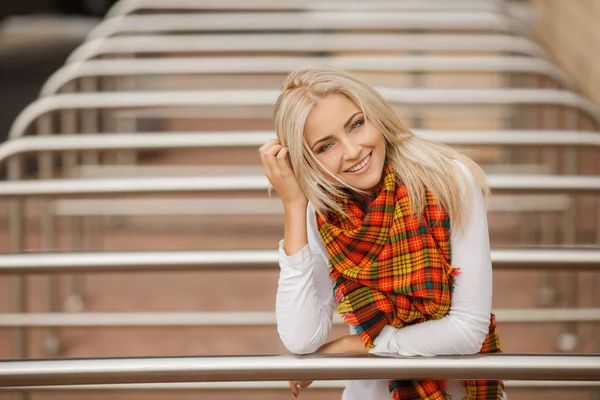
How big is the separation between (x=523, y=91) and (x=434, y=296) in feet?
4.11

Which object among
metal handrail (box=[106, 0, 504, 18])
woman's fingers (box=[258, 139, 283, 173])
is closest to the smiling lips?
woman's fingers (box=[258, 139, 283, 173])

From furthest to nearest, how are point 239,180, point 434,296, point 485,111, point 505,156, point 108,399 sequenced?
1. point 485,111
2. point 505,156
3. point 108,399
4. point 239,180
5. point 434,296

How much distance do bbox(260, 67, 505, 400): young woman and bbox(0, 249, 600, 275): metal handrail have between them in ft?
0.71

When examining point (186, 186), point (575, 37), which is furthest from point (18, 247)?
point (575, 37)

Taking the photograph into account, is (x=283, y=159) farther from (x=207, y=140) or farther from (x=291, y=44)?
(x=291, y=44)

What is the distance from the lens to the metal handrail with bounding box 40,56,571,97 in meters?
2.40

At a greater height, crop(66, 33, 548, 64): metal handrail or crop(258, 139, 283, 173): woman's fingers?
crop(66, 33, 548, 64): metal handrail

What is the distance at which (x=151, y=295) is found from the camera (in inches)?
128

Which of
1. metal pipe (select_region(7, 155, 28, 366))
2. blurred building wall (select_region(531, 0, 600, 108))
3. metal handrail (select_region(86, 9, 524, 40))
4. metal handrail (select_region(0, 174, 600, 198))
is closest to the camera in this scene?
metal handrail (select_region(0, 174, 600, 198))

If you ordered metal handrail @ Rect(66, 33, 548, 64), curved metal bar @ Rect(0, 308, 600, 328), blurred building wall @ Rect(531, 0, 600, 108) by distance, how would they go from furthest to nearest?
blurred building wall @ Rect(531, 0, 600, 108)
metal handrail @ Rect(66, 33, 548, 64)
curved metal bar @ Rect(0, 308, 600, 328)

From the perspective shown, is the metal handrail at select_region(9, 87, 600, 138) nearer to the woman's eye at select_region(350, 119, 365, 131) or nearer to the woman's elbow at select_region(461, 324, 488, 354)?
the woman's eye at select_region(350, 119, 365, 131)

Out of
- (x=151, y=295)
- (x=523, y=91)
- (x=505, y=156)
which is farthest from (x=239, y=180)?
(x=505, y=156)

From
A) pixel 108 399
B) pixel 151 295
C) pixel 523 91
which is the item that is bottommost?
pixel 108 399

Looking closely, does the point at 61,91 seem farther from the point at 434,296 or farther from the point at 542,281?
the point at 542,281
